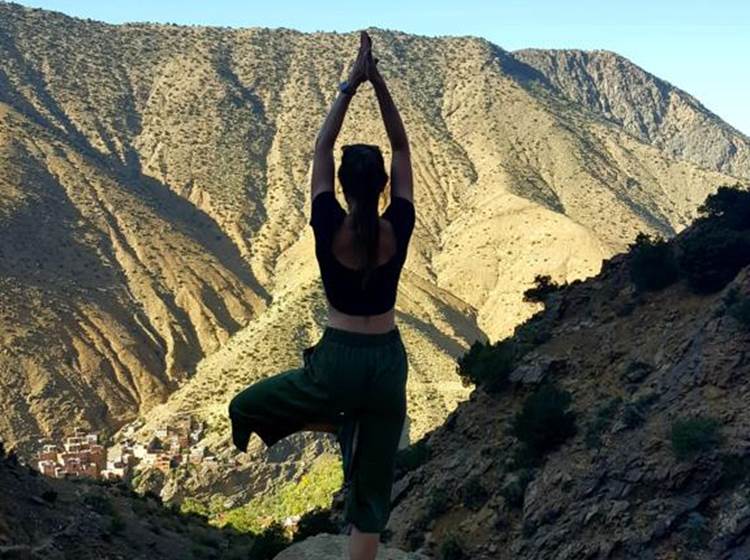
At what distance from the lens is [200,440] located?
64.2 m

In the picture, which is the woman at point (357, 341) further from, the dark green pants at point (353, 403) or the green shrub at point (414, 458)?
the green shrub at point (414, 458)

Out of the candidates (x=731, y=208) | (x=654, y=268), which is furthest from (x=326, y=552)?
(x=731, y=208)

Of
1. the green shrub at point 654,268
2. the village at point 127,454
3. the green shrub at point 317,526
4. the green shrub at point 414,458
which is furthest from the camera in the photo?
the village at point 127,454

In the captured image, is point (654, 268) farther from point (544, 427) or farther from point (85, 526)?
point (85, 526)

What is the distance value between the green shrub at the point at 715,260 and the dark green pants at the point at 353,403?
1786 centimetres

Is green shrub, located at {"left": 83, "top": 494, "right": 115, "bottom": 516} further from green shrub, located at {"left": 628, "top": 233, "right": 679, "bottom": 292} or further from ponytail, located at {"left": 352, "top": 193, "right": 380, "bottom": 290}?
ponytail, located at {"left": 352, "top": 193, "right": 380, "bottom": 290}

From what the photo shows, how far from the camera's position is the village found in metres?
58.5

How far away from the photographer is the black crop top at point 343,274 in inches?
177

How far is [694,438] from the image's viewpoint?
48.9 ft

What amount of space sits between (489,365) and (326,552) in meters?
14.6

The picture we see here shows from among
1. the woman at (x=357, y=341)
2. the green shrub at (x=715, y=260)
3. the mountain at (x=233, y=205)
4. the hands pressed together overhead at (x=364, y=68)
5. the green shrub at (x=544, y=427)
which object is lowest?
the green shrub at (x=544, y=427)

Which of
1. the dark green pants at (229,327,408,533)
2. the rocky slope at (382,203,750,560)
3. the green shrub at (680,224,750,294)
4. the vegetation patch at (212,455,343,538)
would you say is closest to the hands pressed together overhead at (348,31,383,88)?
the dark green pants at (229,327,408,533)

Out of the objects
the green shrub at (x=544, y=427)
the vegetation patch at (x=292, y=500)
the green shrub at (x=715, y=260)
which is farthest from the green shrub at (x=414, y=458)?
the vegetation patch at (x=292, y=500)

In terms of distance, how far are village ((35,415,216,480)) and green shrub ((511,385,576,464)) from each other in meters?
42.4
